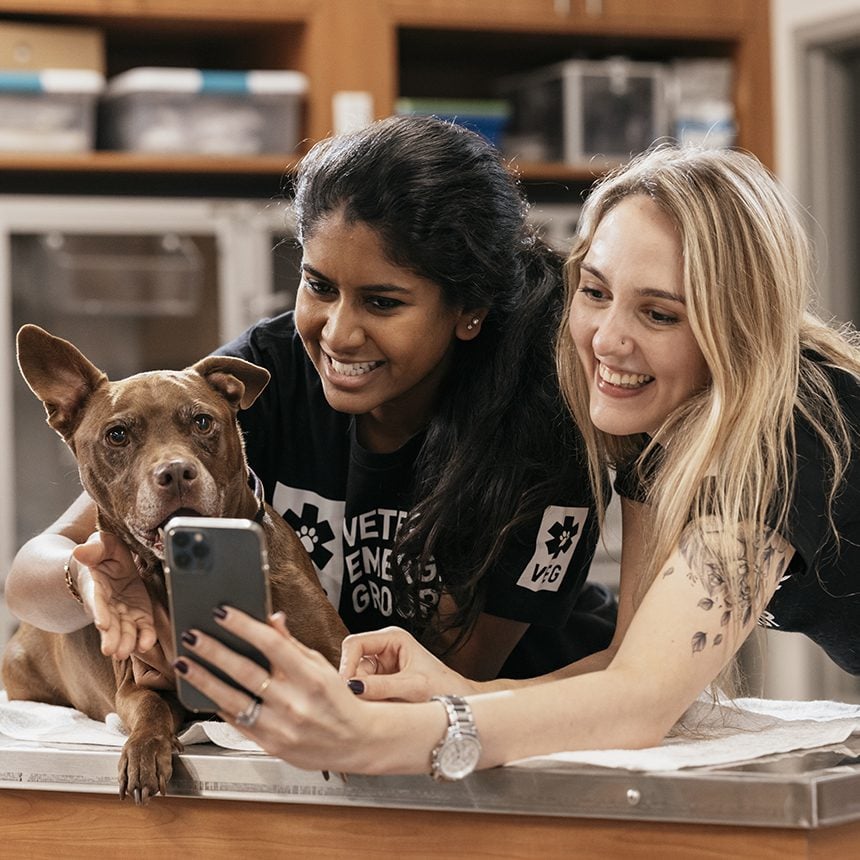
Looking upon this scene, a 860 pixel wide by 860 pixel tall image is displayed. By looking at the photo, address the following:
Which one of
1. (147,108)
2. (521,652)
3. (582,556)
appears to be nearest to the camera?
(582,556)

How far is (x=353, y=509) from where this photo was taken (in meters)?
1.91

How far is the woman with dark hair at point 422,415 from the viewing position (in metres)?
1.76

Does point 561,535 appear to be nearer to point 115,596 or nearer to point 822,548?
point 822,548

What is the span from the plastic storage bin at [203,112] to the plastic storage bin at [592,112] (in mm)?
699

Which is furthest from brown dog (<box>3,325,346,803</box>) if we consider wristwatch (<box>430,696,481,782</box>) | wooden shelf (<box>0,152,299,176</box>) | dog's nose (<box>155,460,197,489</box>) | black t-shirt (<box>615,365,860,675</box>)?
wooden shelf (<box>0,152,299,176</box>)

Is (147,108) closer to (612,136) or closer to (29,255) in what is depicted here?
(29,255)

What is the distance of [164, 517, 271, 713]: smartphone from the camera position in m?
1.15

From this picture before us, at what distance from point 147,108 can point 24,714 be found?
2.20 m

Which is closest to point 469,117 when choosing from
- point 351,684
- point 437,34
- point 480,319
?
point 437,34

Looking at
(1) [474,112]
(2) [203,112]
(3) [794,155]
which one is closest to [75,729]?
(2) [203,112]

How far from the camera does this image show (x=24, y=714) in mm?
1704

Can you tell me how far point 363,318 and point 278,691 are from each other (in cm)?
70

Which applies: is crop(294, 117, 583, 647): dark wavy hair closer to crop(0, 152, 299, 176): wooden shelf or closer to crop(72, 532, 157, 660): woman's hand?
crop(72, 532, 157, 660): woman's hand

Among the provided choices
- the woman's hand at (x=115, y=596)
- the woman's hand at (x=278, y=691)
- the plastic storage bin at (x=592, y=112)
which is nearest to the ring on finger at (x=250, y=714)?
the woman's hand at (x=278, y=691)
